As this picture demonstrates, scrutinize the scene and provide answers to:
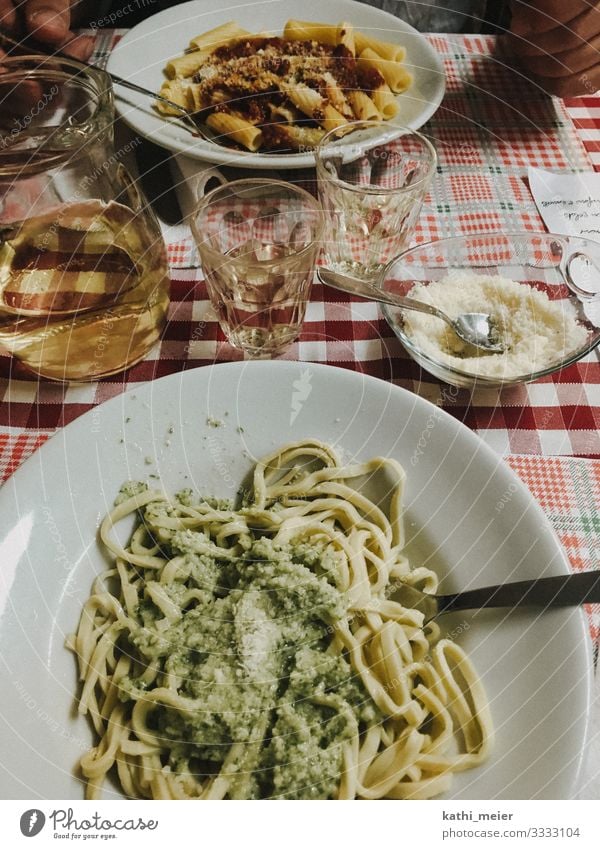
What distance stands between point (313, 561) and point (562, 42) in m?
0.66

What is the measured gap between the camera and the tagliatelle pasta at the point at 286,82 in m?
0.63

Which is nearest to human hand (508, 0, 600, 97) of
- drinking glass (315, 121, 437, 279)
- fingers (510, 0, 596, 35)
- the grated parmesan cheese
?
fingers (510, 0, 596, 35)

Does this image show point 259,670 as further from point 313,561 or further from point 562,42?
point 562,42

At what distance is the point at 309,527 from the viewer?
41cm

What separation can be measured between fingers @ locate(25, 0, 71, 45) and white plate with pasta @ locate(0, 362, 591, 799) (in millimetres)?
566

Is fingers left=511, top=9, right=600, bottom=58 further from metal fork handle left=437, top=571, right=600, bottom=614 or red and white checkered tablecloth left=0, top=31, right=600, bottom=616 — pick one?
metal fork handle left=437, top=571, right=600, bottom=614

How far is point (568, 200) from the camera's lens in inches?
25.2

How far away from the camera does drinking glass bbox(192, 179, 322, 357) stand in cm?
49

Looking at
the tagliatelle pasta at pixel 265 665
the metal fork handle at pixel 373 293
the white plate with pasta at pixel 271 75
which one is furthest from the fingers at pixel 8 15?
the tagliatelle pasta at pixel 265 665

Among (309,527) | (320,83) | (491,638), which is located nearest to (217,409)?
(309,527)

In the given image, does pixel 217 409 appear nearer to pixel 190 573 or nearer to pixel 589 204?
pixel 190 573

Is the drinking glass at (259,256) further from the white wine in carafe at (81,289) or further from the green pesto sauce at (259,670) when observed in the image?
the green pesto sauce at (259,670)
